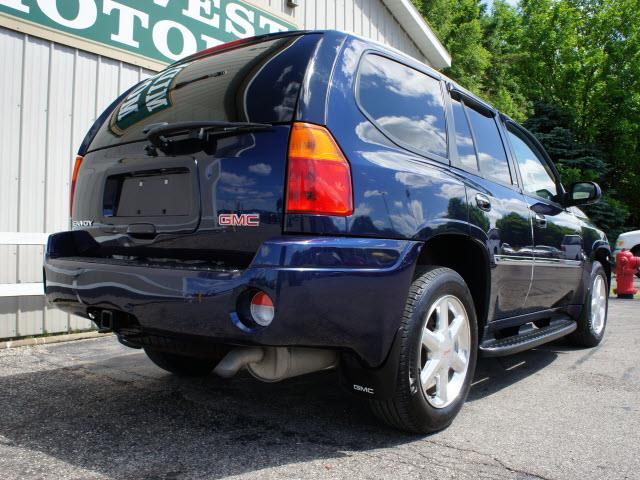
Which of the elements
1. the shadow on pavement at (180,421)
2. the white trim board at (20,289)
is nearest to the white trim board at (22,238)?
the white trim board at (20,289)

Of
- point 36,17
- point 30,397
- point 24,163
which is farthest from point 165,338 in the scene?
point 36,17

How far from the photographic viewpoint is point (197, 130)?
236 centimetres

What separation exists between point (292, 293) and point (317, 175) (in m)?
0.47

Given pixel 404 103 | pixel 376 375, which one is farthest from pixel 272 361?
pixel 404 103

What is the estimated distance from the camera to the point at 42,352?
448 centimetres

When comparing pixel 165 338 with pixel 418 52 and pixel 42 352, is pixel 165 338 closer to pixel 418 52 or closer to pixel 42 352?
pixel 42 352

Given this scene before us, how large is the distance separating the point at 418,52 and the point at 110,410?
9.52 metres

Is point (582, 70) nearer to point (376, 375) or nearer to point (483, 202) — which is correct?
point (483, 202)

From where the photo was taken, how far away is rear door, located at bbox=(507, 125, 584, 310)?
380 cm

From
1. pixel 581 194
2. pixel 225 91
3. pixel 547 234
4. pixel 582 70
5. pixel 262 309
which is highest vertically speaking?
pixel 582 70

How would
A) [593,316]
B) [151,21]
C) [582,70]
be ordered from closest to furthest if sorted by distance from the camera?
[593,316] < [151,21] < [582,70]

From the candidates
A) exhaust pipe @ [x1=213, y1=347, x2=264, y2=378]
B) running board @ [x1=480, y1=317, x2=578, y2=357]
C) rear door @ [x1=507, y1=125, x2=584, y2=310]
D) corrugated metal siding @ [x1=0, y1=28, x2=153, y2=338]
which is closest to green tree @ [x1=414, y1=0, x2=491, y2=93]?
rear door @ [x1=507, y1=125, x2=584, y2=310]

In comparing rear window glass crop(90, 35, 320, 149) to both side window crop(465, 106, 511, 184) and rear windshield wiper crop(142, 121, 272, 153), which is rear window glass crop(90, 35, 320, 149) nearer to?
rear windshield wiper crop(142, 121, 272, 153)

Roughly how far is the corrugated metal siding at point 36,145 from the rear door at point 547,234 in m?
3.87
